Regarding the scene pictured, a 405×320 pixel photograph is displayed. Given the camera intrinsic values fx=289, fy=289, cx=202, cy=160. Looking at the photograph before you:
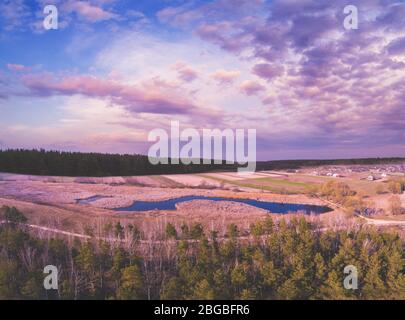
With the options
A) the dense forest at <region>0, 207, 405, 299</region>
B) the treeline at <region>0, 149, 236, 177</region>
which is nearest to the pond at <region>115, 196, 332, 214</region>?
the dense forest at <region>0, 207, 405, 299</region>

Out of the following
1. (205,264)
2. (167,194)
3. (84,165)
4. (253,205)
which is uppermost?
(84,165)

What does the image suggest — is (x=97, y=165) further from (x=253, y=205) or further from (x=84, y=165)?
(x=253, y=205)

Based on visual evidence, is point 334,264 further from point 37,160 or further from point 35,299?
point 37,160

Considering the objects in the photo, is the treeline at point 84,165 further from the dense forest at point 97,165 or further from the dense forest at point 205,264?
the dense forest at point 205,264

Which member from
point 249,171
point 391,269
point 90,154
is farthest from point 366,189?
point 90,154

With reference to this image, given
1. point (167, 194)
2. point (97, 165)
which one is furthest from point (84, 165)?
point (167, 194)

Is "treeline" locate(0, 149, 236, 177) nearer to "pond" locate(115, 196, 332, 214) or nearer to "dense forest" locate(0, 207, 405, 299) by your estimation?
"pond" locate(115, 196, 332, 214)

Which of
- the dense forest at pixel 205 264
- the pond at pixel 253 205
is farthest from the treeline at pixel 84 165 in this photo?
the dense forest at pixel 205 264
